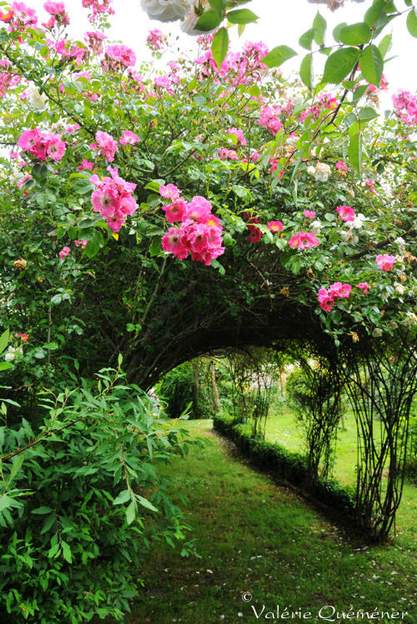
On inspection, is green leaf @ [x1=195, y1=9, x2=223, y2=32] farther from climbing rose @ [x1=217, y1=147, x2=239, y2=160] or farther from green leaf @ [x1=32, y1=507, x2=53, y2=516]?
climbing rose @ [x1=217, y1=147, x2=239, y2=160]

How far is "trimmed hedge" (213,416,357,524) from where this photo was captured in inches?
186

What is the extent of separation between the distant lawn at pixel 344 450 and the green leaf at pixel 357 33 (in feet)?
15.1

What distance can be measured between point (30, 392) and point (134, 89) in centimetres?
146

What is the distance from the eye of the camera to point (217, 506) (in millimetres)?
5086

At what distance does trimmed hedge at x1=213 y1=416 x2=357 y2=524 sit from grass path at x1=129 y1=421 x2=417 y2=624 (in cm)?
22

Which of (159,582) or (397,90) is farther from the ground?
(397,90)

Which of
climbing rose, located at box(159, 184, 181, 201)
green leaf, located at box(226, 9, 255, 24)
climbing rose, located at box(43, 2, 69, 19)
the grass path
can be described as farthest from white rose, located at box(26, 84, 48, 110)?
the grass path

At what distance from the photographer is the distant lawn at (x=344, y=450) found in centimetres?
471

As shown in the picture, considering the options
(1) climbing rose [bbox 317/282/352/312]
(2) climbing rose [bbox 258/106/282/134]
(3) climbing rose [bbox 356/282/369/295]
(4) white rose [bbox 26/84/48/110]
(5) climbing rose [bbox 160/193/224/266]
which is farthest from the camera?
(2) climbing rose [bbox 258/106/282/134]

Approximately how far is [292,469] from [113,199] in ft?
17.7

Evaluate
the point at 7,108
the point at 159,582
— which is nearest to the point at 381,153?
the point at 7,108

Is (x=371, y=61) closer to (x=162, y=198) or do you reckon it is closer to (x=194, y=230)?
(x=194, y=230)

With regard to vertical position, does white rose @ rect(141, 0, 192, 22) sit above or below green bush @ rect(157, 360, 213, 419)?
above

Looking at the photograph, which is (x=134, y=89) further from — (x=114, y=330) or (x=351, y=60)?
(x=351, y=60)
